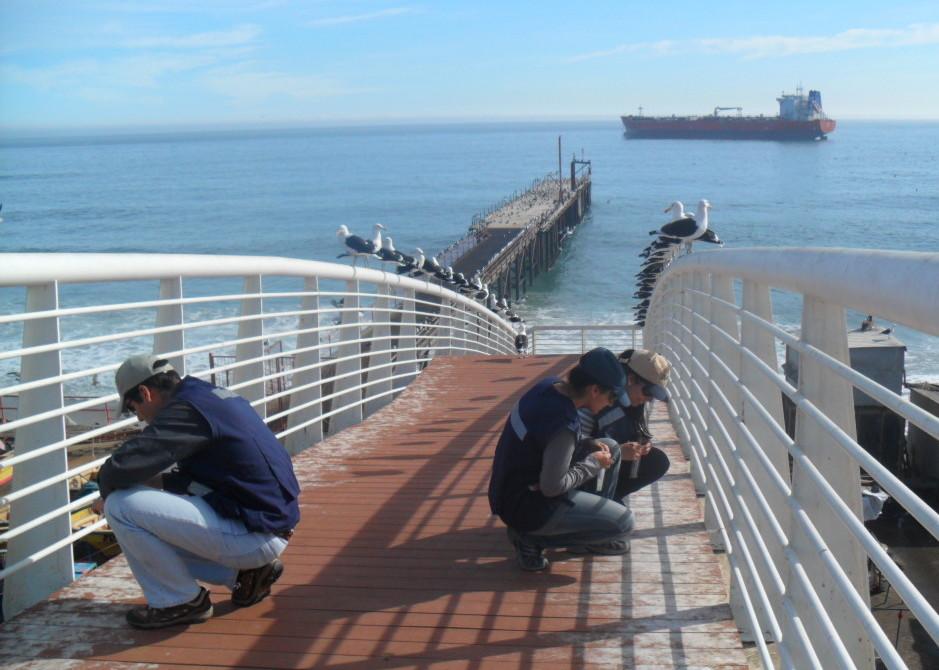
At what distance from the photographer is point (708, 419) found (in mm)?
4125

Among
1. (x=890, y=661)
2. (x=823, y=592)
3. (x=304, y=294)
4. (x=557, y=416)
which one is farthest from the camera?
(x=304, y=294)

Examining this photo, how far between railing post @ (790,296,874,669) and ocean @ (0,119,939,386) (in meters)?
28.8

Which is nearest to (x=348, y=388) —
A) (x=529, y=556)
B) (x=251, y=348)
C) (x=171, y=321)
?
(x=251, y=348)

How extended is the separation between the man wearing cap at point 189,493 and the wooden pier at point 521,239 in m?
37.8

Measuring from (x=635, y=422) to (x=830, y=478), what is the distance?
2.16m

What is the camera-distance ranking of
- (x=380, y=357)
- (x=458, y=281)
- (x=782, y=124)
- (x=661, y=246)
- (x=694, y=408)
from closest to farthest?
(x=694, y=408) → (x=380, y=357) → (x=661, y=246) → (x=458, y=281) → (x=782, y=124)

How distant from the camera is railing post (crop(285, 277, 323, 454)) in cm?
591

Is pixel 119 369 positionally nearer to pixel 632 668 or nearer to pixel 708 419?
pixel 632 668

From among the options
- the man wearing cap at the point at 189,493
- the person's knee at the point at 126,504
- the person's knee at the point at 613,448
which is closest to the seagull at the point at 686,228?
the person's knee at the point at 613,448

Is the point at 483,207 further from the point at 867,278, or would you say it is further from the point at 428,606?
the point at 867,278

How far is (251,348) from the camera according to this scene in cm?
520

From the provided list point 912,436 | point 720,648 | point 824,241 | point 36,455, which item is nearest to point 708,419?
point 720,648

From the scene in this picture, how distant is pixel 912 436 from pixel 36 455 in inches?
661

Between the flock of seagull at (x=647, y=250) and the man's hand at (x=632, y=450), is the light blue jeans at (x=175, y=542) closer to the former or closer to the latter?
the man's hand at (x=632, y=450)
